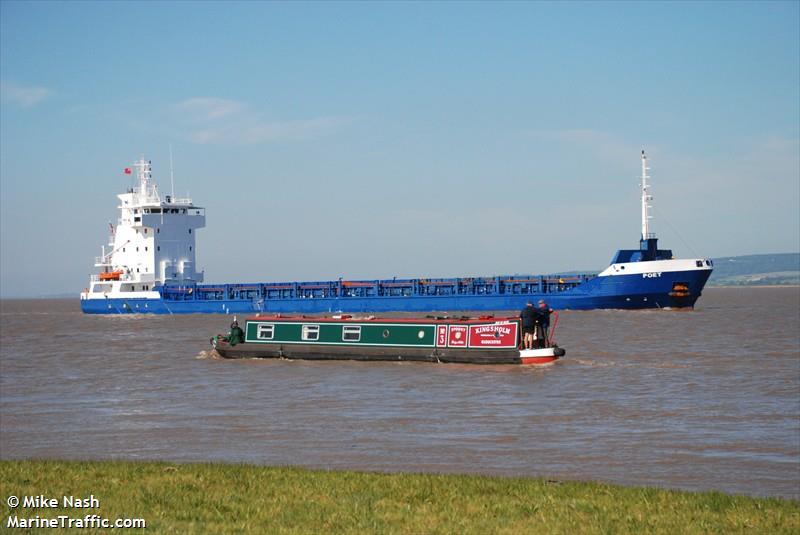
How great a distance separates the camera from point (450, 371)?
30.6 meters

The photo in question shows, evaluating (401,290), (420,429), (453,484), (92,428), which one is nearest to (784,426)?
(420,429)

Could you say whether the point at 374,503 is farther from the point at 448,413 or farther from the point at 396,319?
the point at 396,319

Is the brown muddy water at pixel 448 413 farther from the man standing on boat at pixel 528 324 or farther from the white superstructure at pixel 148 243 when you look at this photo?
the white superstructure at pixel 148 243

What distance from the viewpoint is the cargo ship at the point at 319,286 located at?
65312mm

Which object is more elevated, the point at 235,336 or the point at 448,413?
the point at 235,336

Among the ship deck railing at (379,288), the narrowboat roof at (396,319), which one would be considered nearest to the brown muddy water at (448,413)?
the narrowboat roof at (396,319)

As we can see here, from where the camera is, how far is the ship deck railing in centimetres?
7212

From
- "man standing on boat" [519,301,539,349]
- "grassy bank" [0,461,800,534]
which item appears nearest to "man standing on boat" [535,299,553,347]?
"man standing on boat" [519,301,539,349]

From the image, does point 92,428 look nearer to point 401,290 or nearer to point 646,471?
point 646,471

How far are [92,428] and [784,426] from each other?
48.8ft

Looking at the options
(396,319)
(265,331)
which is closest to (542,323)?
(396,319)

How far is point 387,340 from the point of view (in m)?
34.0

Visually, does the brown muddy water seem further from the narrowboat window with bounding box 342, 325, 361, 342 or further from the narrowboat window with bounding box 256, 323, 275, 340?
the narrowboat window with bounding box 256, 323, 275, 340

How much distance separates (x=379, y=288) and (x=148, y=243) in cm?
2111
